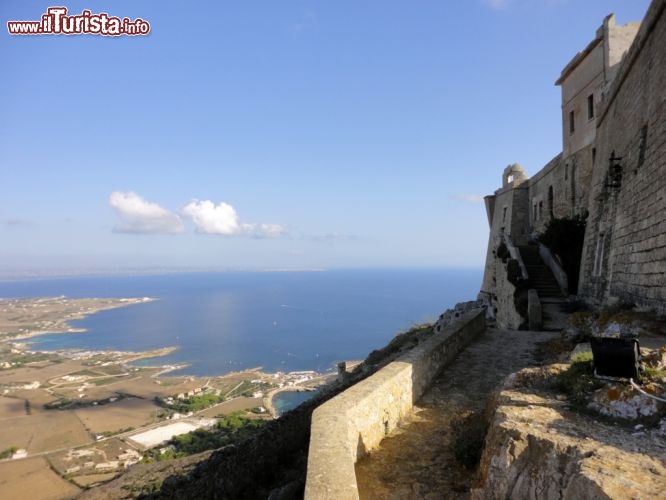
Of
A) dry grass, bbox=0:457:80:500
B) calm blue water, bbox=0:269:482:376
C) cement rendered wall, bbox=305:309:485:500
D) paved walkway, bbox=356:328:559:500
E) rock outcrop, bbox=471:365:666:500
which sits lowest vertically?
calm blue water, bbox=0:269:482:376

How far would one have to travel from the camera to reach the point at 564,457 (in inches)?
123

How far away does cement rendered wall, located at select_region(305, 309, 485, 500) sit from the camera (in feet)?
11.2

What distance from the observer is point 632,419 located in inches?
145

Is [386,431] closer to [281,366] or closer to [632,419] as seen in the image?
[632,419]

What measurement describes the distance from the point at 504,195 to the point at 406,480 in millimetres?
31527

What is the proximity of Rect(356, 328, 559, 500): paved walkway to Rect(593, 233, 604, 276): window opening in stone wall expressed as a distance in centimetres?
677

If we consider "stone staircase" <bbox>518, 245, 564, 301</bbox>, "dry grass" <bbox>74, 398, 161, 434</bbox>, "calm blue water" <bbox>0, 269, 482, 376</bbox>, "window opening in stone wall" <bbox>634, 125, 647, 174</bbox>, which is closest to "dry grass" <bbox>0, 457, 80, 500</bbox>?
"dry grass" <bbox>74, 398, 161, 434</bbox>

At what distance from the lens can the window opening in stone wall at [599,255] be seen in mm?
14356

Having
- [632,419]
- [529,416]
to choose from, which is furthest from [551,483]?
[632,419]

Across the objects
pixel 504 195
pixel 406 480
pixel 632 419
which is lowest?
pixel 406 480

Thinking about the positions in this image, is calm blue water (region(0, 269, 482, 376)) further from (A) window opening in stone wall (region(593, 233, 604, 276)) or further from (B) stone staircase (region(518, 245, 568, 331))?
(A) window opening in stone wall (region(593, 233, 604, 276))

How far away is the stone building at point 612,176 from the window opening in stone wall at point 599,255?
37 millimetres

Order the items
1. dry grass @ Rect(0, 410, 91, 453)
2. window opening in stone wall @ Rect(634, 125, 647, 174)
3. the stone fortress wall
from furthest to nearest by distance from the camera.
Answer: dry grass @ Rect(0, 410, 91, 453)
window opening in stone wall @ Rect(634, 125, 647, 174)
the stone fortress wall

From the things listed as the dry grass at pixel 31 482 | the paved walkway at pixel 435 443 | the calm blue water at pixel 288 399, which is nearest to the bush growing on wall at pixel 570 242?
the paved walkway at pixel 435 443
